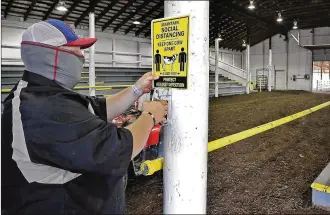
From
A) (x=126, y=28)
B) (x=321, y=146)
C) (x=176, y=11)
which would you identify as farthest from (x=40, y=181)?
(x=126, y=28)

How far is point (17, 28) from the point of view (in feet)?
48.1

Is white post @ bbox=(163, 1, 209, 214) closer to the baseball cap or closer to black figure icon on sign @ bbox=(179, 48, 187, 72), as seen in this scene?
black figure icon on sign @ bbox=(179, 48, 187, 72)

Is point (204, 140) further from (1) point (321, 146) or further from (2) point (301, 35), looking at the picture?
(2) point (301, 35)

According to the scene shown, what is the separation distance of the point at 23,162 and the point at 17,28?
15.7m

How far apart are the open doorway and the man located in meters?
30.4

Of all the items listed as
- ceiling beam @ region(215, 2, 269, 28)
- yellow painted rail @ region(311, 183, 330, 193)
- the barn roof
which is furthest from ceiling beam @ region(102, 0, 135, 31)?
yellow painted rail @ region(311, 183, 330, 193)

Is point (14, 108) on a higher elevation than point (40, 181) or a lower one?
higher

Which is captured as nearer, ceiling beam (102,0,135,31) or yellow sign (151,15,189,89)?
yellow sign (151,15,189,89)

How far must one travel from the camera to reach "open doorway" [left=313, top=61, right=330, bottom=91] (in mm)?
28869

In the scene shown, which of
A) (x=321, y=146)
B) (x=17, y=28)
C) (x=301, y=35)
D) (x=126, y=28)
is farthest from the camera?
(x=301, y=35)

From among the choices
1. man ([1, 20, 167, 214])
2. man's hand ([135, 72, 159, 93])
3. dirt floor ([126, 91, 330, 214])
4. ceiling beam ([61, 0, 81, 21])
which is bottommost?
dirt floor ([126, 91, 330, 214])

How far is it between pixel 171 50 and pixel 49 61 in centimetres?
51

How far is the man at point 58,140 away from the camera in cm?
105

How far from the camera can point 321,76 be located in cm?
3162
